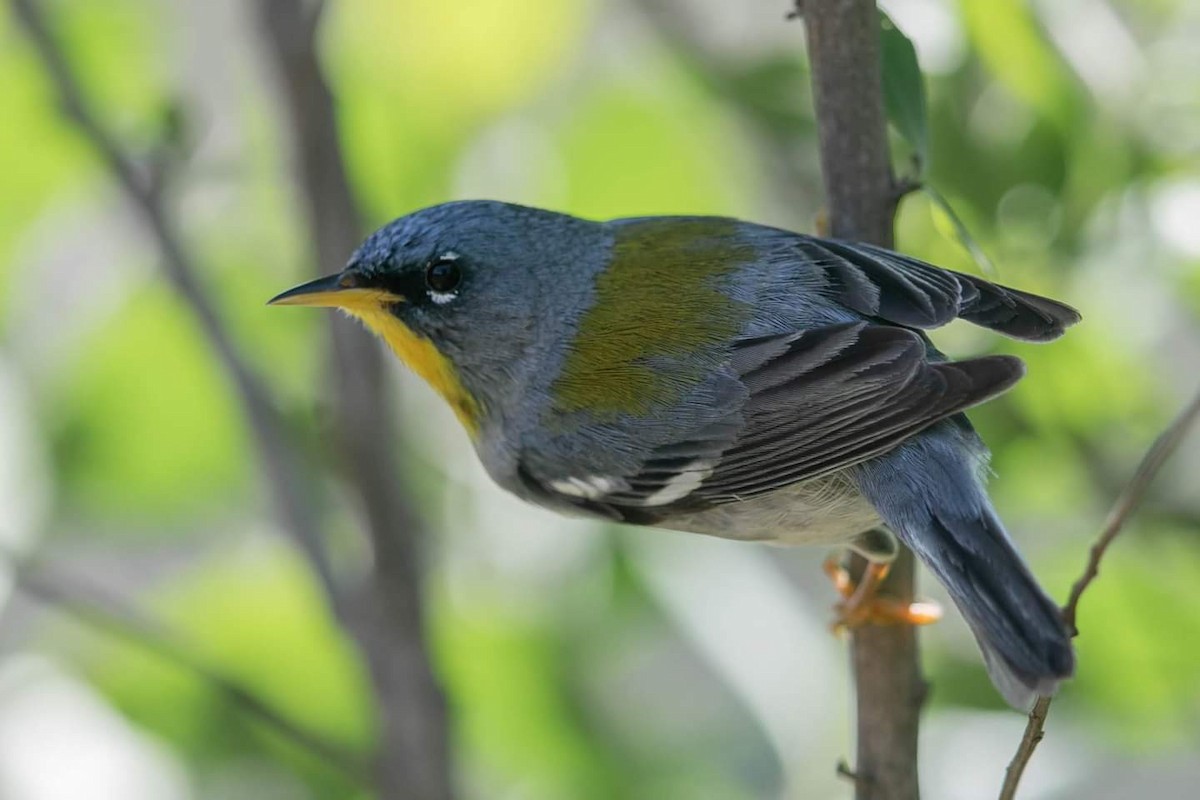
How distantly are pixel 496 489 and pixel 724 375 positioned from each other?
100 cm

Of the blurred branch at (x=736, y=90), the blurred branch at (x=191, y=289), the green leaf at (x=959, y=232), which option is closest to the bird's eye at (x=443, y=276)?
the blurred branch at (x=191, y=289)

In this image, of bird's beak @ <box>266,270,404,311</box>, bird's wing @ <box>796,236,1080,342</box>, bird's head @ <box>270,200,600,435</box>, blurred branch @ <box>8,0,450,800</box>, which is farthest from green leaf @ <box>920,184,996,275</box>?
blurred branch @ <box>8,0,450,800</box>

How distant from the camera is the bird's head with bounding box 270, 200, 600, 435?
2279 mm

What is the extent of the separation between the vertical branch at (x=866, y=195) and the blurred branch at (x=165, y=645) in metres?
0.80

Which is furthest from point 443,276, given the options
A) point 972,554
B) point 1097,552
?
point 1097,552

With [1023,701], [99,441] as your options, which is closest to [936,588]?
[1023,701]

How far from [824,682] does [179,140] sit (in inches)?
57.1

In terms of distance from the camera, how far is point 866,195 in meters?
2.04

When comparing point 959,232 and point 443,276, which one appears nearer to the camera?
point 959,232

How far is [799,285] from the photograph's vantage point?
2.14 m

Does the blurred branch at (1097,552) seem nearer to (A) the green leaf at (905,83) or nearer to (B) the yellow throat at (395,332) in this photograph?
(A) the green leaf at (905,83)

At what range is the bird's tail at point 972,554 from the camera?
5.47 ft

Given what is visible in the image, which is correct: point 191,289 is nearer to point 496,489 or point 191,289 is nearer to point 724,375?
point 496,489

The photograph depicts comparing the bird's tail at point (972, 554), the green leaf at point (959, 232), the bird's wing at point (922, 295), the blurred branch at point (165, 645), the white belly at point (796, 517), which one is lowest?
the blurred branch at point (165, 645)
